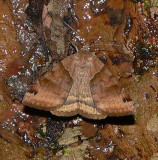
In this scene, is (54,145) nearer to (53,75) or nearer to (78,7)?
(53,75)

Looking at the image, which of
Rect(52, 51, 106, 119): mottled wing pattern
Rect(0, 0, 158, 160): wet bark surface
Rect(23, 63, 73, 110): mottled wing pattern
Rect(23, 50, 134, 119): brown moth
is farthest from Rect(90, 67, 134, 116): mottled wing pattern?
Rect(23, 63, 73, 110): mottled wing pattern

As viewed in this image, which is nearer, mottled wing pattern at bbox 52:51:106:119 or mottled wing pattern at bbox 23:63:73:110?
mottled wing pattern at bbox 23:63:73:110

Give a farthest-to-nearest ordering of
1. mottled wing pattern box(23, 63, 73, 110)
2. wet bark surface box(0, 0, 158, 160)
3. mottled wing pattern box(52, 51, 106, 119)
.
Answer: wet bark surface box(0, 0, 158, 160) → mottled wing pattern box(52, 51, 106, 119) → mottled wing pattern box(23, 63, 73, 110)

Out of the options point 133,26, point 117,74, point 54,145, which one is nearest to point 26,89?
point 54,145

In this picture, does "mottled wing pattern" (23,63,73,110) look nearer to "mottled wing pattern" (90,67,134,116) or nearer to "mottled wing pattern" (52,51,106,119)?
"mottled wing pattern" (52,51,106,119)

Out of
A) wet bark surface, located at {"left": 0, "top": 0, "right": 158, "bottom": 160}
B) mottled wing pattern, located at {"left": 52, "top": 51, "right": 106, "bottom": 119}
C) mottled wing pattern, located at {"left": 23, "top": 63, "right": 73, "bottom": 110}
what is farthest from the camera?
wet bark surface, located at {"left": 0, "top": 0, "right": 158, "bottom": 160}

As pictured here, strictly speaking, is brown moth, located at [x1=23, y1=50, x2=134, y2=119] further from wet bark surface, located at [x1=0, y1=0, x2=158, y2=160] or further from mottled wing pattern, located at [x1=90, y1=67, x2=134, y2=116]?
wet bark surface, located at [x1=0, y1=0, x2=158, y2=160]

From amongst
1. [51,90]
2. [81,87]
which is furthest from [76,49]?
[51,90]

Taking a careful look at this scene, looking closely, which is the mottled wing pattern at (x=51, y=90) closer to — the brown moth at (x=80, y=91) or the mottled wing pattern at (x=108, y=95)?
the brown moth at (x=80, y=91)
